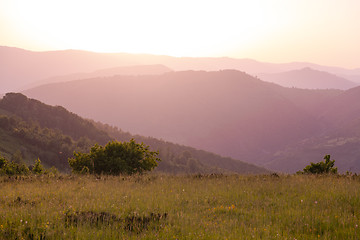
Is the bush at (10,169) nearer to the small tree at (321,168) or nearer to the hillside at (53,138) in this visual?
the small tree at (321,168)

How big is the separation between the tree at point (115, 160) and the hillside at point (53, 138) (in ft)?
119

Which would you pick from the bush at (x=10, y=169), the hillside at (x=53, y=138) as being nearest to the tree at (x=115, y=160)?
the bush at (x=10, y=169)

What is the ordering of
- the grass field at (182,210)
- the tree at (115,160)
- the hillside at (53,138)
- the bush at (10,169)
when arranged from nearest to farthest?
1. the grass field at (182,210)
2. the bush at (10,169)
3. the tree at (115,160)
4. the hillside at (53,138)

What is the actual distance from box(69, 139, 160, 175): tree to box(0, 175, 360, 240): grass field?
5.37m

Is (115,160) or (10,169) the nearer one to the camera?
(10,169)

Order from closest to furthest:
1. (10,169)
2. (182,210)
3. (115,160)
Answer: (182,210) → (10,169) → (115,160)

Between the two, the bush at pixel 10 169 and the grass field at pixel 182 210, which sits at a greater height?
the grass field at pixel 182 210

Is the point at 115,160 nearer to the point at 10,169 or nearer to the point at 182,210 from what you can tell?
the point at 10,169

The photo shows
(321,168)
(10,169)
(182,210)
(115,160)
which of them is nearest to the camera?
(182,210)

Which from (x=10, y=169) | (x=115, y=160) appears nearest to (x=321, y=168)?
(x=115, y=160)

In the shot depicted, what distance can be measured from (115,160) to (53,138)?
84.2 m

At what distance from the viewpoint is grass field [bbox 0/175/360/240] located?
611 cm

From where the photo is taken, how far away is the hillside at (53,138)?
7512 centimetres

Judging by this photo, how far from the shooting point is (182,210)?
7930 mm
